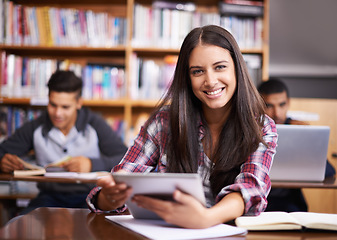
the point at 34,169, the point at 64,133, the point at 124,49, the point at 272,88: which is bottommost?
the point at 34,169

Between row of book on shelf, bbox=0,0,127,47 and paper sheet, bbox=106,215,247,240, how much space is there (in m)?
2.44

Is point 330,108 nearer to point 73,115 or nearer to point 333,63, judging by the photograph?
point 333,63

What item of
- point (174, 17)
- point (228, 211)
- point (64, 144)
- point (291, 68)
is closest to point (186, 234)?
point (228, 211)

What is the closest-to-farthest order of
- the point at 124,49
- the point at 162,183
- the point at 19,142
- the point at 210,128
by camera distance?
the point at 162,183, the point at 210,128, the point at 19,142, the point at 124,49

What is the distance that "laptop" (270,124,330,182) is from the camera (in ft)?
6.13

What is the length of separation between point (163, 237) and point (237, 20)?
2.69 metres

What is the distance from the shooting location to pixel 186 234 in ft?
3.05

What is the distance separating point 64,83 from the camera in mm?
2732

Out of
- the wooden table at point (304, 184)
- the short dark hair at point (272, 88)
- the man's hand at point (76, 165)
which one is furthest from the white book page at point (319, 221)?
the short dark hair at point (272, 88)

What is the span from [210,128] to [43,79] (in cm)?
218


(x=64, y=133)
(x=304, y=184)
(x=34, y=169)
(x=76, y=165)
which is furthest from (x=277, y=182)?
(x=64, y=133)

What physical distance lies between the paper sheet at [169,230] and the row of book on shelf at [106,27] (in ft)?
7.91

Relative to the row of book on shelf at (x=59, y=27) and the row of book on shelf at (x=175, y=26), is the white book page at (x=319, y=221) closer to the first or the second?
the row of book on shelf at (x=175, y=26)

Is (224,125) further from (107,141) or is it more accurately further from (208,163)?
(107,141)
